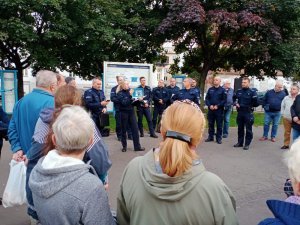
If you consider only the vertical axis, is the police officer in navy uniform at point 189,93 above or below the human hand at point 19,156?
above

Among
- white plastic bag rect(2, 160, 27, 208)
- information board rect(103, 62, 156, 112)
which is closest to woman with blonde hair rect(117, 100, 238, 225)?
white plastic bag rect(2, 160, 27, 208)

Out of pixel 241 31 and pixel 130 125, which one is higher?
pixel 241 31

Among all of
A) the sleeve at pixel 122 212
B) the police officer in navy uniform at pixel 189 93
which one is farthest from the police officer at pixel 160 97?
the sleeve at pixel 122 212

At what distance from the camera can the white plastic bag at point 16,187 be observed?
3.59 meters

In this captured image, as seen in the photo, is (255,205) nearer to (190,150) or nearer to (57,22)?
(190,150)

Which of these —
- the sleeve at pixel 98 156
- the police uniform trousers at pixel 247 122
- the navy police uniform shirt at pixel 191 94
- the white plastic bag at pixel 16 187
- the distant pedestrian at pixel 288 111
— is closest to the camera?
the sleeve at pixel 98 156

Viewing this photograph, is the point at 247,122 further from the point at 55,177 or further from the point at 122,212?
the point at 55,177

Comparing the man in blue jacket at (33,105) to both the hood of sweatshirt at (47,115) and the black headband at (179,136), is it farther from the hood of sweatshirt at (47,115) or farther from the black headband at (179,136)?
the black headband at (179,136)

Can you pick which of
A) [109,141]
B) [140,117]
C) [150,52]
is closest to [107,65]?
[140,117]

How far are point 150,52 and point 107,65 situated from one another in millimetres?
5417

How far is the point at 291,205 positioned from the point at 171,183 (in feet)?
1.78

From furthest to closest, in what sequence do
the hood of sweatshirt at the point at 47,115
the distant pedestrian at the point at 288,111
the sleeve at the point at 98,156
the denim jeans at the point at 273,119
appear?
the denim jeans at the point at 273,119 → the distant pedestrian at the point at 288,111 → the hood of sweatshirt at the point at 47,115 → the sleeve at the point at 98,156

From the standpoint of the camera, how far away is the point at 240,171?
6.76 metres

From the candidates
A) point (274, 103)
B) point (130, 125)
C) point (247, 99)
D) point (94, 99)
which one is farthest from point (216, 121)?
point (94, 99)
